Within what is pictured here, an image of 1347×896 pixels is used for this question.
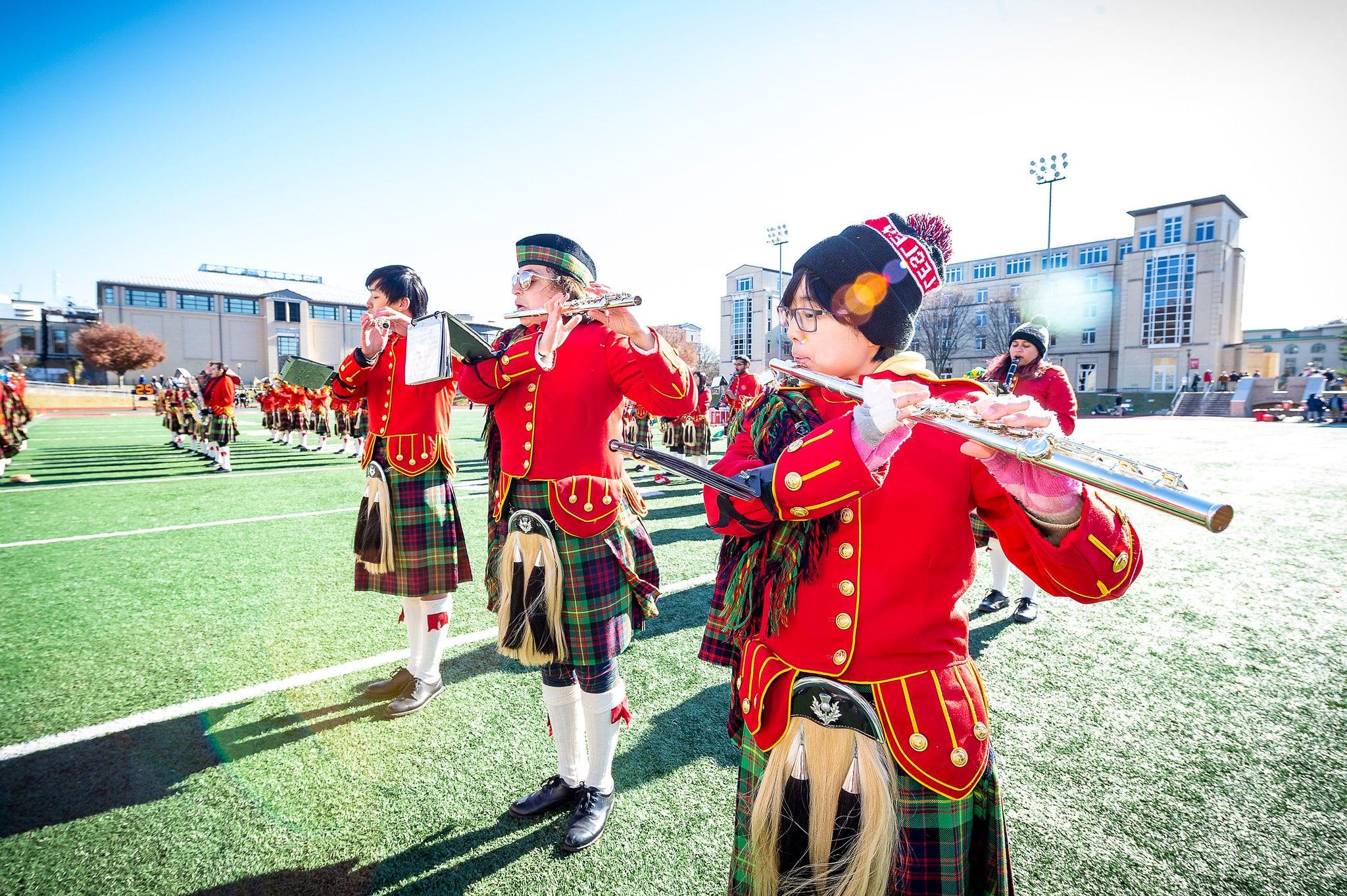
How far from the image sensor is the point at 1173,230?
5097 centimetres

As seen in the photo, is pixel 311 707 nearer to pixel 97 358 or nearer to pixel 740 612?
pixel 740 612

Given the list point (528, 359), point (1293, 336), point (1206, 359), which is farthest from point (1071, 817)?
point (1293, 336)

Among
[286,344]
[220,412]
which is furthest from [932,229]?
[286,344]

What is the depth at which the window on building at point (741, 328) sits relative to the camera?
69.0 m

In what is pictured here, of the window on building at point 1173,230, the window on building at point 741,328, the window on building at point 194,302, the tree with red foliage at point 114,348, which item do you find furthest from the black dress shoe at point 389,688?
the window on building at point 194,302

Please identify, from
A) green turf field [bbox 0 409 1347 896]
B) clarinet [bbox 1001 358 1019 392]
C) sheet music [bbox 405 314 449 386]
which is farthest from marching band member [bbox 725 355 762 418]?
sheet music [bbox 405 314 449 386]

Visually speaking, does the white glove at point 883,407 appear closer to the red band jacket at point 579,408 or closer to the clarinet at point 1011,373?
the red band jacket at point 579,408

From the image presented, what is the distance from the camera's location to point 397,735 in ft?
11.7

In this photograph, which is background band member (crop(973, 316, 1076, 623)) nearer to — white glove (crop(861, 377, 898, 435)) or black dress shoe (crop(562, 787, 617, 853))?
black dress shoe (crop(562, 787, 617, 853))

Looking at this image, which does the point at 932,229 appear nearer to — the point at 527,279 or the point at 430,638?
the point at 527,279

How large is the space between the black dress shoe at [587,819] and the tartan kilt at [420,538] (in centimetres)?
161

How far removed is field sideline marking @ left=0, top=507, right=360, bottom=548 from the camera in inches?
297

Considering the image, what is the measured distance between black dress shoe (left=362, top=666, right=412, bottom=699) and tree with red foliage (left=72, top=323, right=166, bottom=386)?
75.0 meters

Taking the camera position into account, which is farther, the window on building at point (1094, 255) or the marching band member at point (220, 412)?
the window on building at point (1094, 255)
